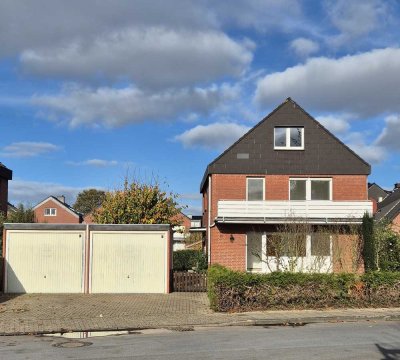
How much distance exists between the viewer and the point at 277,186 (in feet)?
86.2

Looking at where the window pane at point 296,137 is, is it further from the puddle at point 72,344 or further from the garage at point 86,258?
the puddle at point 72,344

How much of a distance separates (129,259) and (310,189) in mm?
10592

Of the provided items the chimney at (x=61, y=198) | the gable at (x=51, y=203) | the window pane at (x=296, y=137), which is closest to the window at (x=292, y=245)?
the window pane at (x=296, y=137)

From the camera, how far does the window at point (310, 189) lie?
2631 centimetres

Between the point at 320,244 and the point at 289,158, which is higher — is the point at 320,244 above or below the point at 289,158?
below

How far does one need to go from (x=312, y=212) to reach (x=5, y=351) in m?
17.5

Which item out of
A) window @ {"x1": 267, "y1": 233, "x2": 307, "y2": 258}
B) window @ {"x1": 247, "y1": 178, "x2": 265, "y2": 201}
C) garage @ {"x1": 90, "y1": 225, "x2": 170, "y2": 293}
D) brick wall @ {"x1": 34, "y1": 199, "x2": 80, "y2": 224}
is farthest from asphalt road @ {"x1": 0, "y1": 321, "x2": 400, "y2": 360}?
brick wall @ {"x1": 34, "y1": 199, "x2": 80, "y2": 224}

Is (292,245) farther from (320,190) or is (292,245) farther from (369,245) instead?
(320,190)

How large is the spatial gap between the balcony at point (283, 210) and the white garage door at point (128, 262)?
500 centimetres

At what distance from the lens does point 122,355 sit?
9109 mm

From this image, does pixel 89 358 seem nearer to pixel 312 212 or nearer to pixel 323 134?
pixel 312 212

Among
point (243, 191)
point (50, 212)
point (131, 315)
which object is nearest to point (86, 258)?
point (131, 315)

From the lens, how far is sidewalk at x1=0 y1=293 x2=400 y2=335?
12906 mm

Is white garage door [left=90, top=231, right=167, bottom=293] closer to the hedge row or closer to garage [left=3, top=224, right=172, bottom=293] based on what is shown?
garage [left=3, top=224, right=172, bottom=293]
